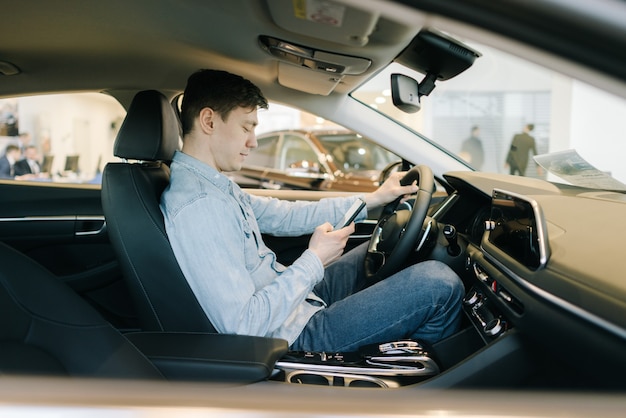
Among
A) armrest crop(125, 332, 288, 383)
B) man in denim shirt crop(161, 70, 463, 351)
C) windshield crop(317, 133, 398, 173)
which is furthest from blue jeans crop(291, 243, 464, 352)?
windshield crop(317, 133, 398, 173)

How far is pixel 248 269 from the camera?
1706 millimetres

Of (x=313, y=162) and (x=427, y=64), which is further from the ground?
(x=427, y=64)

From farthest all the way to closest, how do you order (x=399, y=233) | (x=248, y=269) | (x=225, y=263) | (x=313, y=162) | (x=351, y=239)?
(x=313, y=162) → (x=351, y=239) → (x=399, y=233) → (x=248, y=269) → (x=225, y=263)

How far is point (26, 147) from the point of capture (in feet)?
22.9

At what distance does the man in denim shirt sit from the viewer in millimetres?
1452

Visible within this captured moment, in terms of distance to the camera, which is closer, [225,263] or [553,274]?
[553,274]

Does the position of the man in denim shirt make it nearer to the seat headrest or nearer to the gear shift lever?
the seat headrest

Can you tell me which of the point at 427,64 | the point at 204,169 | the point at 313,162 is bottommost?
the point at 313,162

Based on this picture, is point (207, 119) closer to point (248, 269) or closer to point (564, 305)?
point (248, 269)

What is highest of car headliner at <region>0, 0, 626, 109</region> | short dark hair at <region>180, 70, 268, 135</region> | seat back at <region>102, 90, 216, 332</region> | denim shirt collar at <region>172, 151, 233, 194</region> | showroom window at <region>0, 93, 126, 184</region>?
car headliner at <region>0, 0, 626, 109</region>

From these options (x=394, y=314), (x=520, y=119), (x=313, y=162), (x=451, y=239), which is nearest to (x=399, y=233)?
(x=451, y=239)

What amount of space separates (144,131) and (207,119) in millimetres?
230

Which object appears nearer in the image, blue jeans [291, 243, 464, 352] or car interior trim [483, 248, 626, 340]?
car interior trim [483, 248, 626, 340]

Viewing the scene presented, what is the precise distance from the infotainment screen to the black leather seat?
813mm
